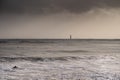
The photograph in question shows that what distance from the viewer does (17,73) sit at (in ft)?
55.8

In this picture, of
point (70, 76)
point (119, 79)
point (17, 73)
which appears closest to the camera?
point (119, 79)

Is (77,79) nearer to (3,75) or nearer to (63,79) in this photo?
(63,79)

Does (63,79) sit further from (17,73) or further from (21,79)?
(17,73)

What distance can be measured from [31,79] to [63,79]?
6.36 feet

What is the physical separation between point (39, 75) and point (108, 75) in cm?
455

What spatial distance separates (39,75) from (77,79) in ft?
9.14

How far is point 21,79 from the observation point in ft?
48.6

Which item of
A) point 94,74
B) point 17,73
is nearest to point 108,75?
point 94,74

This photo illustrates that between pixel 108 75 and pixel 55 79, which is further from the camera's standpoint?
pixel 108 75

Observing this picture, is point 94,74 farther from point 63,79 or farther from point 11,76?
point 11,76

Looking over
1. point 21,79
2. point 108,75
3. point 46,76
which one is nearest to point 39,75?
point 46,76

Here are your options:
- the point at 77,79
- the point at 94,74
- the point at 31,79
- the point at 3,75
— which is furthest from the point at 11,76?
the point at 94,74

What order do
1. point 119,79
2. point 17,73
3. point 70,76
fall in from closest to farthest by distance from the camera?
point 119,79 < point 70,76 < point 17,73

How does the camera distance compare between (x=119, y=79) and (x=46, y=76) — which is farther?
(x=46, y=76)
